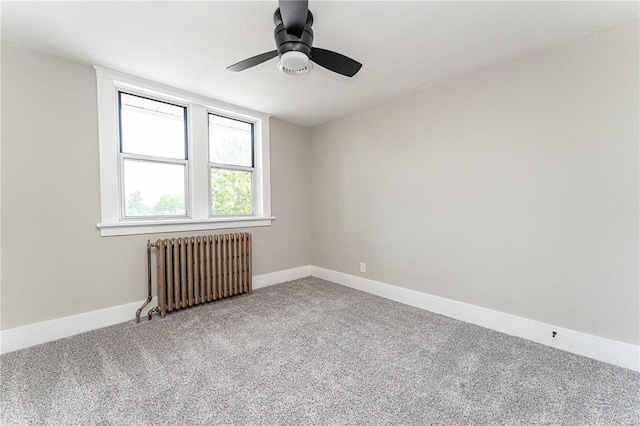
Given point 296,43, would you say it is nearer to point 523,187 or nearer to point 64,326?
point 523,187

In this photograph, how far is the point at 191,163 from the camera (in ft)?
10.0

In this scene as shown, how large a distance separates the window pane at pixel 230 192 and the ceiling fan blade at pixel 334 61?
6.83 feet

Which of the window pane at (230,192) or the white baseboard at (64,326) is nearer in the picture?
the white baseboard at (64,326)

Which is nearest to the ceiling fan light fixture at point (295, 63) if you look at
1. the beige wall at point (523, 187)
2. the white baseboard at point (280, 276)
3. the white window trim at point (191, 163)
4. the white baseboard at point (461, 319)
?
the beige wall at point (523, 187)

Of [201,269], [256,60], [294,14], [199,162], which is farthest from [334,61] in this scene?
[201,269]

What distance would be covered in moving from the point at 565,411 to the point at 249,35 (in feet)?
10.2

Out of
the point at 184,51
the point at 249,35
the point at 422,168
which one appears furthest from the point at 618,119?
the point at 184,51

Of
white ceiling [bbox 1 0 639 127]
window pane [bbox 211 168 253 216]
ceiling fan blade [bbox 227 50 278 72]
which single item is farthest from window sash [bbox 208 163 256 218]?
ceiling fan blade [bbox 227 50 278 72]

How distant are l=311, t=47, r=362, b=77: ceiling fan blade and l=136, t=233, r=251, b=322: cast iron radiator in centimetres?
224

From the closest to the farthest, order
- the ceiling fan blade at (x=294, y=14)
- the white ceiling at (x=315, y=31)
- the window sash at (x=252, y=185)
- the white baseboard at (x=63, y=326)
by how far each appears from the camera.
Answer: the ceiling fan blade at (x=294, y=14) → the white ceiling at (x=315, y=31) → the white baseboard at (x=63, y=326) → the window sash at (x=252, y=185)

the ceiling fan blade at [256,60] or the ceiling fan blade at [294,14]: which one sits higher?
the ceiling fan blade at [294,14]

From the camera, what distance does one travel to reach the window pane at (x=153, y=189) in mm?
2707

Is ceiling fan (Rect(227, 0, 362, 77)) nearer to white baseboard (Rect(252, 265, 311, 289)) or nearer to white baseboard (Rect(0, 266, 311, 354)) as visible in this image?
white baseboard (Rect(0, 266, 311, 354))

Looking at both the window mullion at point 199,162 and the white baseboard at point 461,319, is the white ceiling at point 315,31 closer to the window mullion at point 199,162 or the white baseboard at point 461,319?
the window mullion at point 199,162
